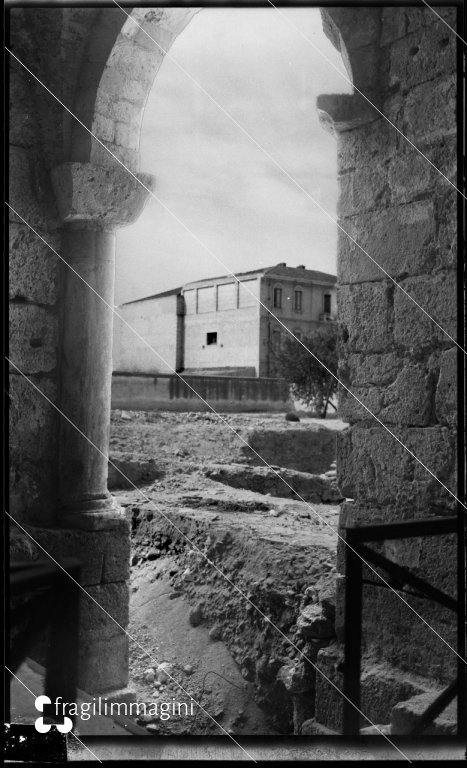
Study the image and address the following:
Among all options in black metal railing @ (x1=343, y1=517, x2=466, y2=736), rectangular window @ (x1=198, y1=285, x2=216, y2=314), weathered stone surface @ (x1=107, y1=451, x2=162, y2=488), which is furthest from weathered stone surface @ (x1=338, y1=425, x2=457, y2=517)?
rectangular window @ (x1=198, y1=285, x2=216, y2=314)

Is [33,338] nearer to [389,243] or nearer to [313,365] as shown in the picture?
[389,243]

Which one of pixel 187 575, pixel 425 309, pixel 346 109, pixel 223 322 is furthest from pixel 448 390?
pixel 223 322

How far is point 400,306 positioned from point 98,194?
1.69m

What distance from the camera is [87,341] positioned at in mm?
3873

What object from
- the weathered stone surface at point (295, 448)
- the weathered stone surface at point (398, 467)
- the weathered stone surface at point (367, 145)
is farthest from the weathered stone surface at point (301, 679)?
the weathered stone surface at point (295, 448)

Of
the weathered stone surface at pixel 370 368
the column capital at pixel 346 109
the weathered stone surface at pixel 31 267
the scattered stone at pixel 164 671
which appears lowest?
the scattered stone at pixel 164 671

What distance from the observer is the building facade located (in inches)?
939

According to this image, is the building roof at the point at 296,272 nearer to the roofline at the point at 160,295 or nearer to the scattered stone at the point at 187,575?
the roofline at the point at 160,295

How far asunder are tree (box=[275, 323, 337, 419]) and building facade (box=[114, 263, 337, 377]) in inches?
16.4

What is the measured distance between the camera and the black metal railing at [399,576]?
2.56m

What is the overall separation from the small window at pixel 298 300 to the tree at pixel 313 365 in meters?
1.14

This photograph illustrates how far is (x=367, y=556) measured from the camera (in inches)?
113
